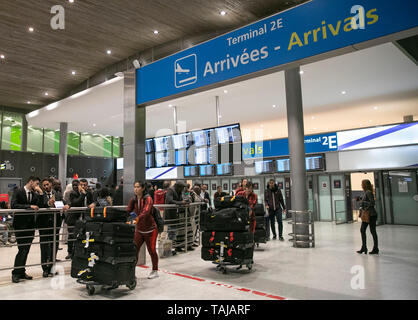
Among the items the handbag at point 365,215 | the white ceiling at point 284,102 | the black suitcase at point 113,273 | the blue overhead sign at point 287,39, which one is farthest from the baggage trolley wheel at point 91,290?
the white ceiling at point 284,102

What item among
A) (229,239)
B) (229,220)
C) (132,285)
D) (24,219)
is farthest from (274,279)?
(24,219)

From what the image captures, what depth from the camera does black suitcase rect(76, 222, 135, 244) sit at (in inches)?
172

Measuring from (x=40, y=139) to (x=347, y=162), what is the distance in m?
18.3

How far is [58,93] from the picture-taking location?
49.4 ft

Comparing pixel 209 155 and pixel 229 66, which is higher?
pixel 229 66

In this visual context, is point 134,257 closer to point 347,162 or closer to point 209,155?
point 209,155

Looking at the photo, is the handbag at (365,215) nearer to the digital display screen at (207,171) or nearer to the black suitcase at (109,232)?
the black suitcase at (109,232)

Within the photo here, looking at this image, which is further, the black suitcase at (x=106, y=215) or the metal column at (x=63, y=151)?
the metal column at (x=63, y=151)

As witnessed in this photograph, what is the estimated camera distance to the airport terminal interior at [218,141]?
4.66m

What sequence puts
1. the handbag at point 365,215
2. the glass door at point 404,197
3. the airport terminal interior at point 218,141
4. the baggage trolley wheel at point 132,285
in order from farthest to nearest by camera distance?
the glass door at point 404,197, the handbag at point 365,215, the airport terminal interior at point 218,141, the baggage trolley wheel at point 132,285

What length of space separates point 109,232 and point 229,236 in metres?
2.10

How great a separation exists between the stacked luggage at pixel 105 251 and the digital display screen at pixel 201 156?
509 centimetres

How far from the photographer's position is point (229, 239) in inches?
217
